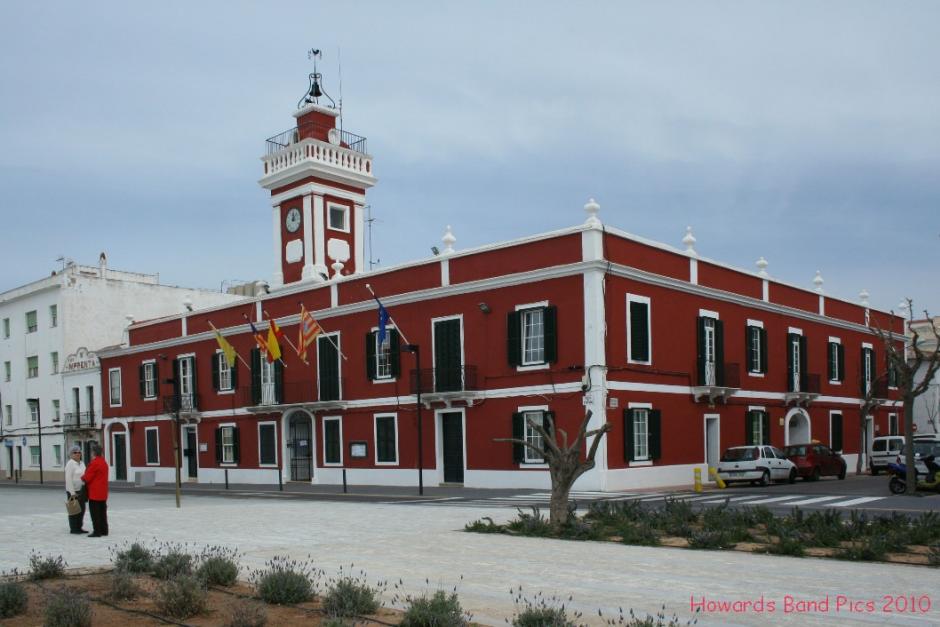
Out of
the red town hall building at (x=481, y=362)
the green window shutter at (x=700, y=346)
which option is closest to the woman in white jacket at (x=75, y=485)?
the red town hall building at (x=481, y=362)

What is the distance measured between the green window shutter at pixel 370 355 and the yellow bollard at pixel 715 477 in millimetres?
11924

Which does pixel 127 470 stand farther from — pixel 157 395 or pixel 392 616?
pixel 392 616

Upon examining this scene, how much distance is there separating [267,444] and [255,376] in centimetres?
284

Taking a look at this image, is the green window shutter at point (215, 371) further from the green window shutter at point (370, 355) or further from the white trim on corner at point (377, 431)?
the white trim on corner at point (377, 431)

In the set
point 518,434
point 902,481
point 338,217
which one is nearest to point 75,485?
point 518,434

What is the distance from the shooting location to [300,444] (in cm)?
3638

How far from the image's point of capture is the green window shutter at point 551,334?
27.0 metres

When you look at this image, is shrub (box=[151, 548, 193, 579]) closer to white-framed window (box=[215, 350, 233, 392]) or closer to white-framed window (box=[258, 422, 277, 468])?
white-framed window (box=[258, 422, 277, 468])

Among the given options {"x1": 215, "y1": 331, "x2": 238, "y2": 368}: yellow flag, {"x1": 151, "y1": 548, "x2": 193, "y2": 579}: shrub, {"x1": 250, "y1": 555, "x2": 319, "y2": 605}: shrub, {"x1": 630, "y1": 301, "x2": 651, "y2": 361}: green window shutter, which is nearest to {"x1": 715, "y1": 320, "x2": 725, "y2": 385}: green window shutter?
{"x1": 630, "y1": 301, "x2": 651, "y2": 361}: green window shutter

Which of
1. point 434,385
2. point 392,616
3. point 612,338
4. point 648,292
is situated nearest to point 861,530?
point 392,616

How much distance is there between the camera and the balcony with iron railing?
3919cm

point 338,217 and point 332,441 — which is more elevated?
point 338,217

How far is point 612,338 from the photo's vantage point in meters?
26.5

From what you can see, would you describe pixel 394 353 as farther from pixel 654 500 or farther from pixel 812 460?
pixel 812 460
